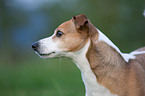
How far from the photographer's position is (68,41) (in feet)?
10.5

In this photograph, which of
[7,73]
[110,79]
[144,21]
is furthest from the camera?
[144,21]

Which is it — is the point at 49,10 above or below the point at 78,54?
below

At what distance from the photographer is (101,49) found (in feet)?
10.4

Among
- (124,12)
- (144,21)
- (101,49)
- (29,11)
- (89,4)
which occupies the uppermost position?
(101,49)

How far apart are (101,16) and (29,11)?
4300 mm

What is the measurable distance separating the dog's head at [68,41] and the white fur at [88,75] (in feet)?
0.24

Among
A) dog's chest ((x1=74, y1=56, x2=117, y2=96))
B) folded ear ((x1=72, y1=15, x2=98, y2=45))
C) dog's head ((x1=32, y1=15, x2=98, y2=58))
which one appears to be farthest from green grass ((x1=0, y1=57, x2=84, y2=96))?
folded ear ((x1=72, y1=15, x2=98, y2=45))

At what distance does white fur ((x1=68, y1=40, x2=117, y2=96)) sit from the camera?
311cm

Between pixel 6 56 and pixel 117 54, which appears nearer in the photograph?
→ pixel 117 54

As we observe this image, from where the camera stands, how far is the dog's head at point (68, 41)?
320cm

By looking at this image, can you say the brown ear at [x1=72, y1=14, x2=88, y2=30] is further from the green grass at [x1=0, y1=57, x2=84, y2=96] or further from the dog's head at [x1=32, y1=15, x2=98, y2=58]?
the green grass at [x1=0, y1=57, x2=84, y2=96]

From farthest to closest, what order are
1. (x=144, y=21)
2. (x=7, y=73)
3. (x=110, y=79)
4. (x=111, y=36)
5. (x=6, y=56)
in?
(x=144, y=21) < (x=111, y=36) < (x=6, y=56) < (x=7, y=73) < (x=110, y=79)

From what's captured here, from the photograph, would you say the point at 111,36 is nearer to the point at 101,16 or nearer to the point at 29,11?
the point at 101,16

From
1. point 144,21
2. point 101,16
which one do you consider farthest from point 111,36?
point 144,21
